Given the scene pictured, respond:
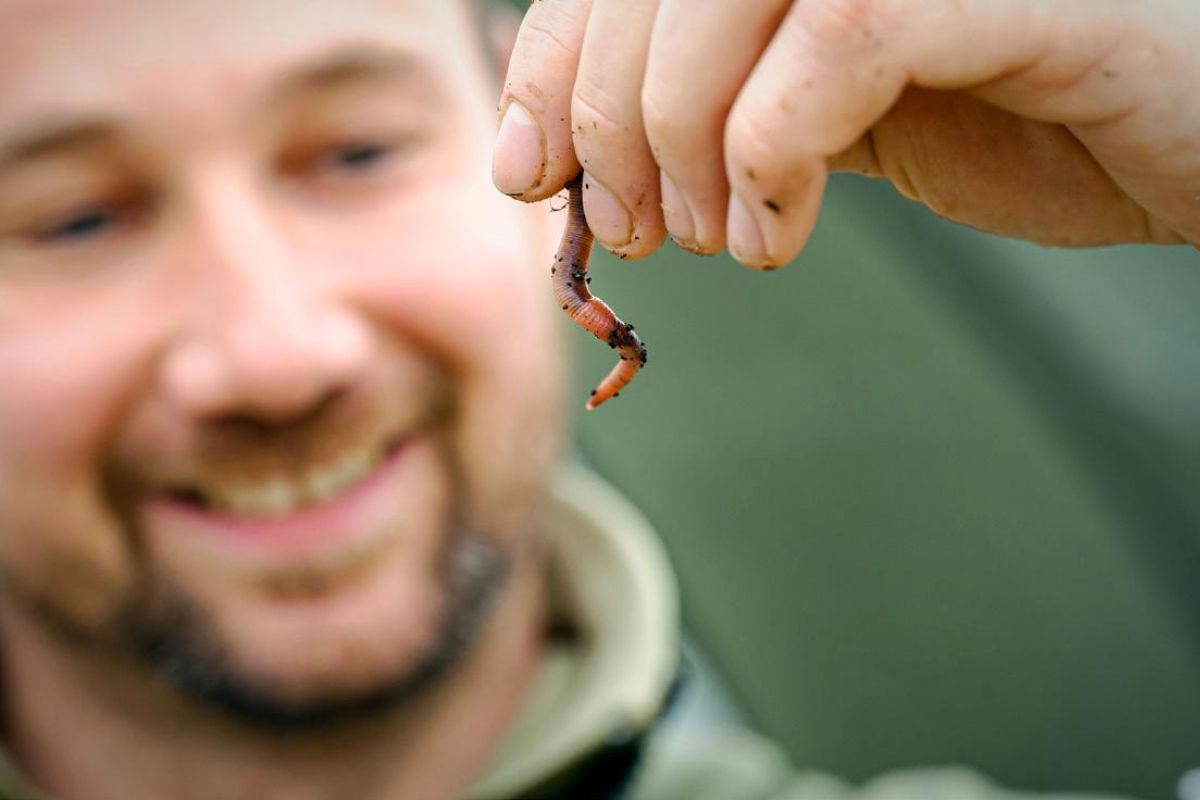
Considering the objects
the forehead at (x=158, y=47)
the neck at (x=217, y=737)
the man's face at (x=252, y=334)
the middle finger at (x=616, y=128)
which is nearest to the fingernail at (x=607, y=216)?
the middle finger at (x=616, y=128)

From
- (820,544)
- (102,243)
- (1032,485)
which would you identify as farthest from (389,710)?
(1032,485)

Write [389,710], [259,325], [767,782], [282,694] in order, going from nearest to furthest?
[259,325]
[282,694]
[389,710]
[767,782]

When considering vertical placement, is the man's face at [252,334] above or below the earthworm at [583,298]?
below

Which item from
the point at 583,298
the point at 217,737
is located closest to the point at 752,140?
the point at 583,298

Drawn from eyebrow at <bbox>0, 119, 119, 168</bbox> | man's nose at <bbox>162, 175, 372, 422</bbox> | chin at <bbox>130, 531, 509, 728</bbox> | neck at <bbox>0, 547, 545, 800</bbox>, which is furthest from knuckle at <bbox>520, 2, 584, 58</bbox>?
neck at <bbox>0, 547, 545, 800</bbox>

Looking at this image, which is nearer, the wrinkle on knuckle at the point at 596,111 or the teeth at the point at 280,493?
the wrinkle on knuckle at the point at 596,111

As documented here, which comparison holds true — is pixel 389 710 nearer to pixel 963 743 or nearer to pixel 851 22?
pixel 963 743

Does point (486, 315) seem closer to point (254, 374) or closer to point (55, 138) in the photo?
point (254, 374)

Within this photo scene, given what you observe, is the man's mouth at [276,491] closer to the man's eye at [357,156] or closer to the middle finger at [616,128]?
the man's eye at [357,156]
